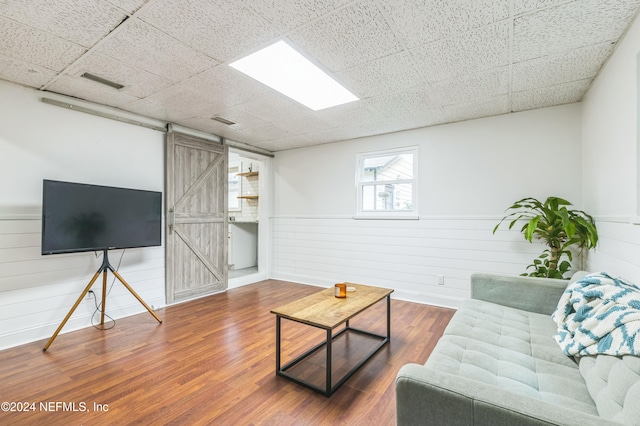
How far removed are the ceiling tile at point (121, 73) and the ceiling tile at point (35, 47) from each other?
8 cm

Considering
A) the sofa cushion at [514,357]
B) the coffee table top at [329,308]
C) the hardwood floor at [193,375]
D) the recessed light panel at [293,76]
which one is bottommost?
the hardwood floor at [193,375]

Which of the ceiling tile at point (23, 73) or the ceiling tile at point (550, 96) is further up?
the ceiling tile at point (550, 96)

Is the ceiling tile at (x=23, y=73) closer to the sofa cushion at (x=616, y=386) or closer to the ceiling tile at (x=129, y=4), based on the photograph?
the ceiling tile at (x=129, y=4)

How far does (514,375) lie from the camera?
1459 millimetres

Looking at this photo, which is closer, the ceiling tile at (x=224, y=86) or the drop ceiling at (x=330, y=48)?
the drop ceiling at (x=330, y=48)

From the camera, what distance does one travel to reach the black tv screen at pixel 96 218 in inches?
103

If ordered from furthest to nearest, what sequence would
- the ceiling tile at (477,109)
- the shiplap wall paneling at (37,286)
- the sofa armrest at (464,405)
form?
the ceiling tile at (477,109), the shiplap wall paneling at (37,286), the sofa armrest at (464,405)

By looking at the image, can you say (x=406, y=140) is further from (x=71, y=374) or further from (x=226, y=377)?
(x=71, y=374)

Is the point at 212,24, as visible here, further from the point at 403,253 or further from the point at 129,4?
the point at 403,253

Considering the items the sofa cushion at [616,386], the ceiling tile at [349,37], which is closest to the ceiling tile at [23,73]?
the ceiling tile at [349,37]

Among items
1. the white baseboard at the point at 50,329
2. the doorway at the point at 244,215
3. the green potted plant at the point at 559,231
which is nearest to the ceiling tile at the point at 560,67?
the green potted plant at the point at 559,231

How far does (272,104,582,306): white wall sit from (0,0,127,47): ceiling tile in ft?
11.3

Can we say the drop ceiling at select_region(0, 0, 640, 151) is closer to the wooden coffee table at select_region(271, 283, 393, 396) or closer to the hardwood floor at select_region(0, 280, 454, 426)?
the wooden coffee table at select_region(271, 283, 393, 396)

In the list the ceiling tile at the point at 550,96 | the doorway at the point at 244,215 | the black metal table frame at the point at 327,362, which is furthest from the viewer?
the doorway at the point at 244,215
